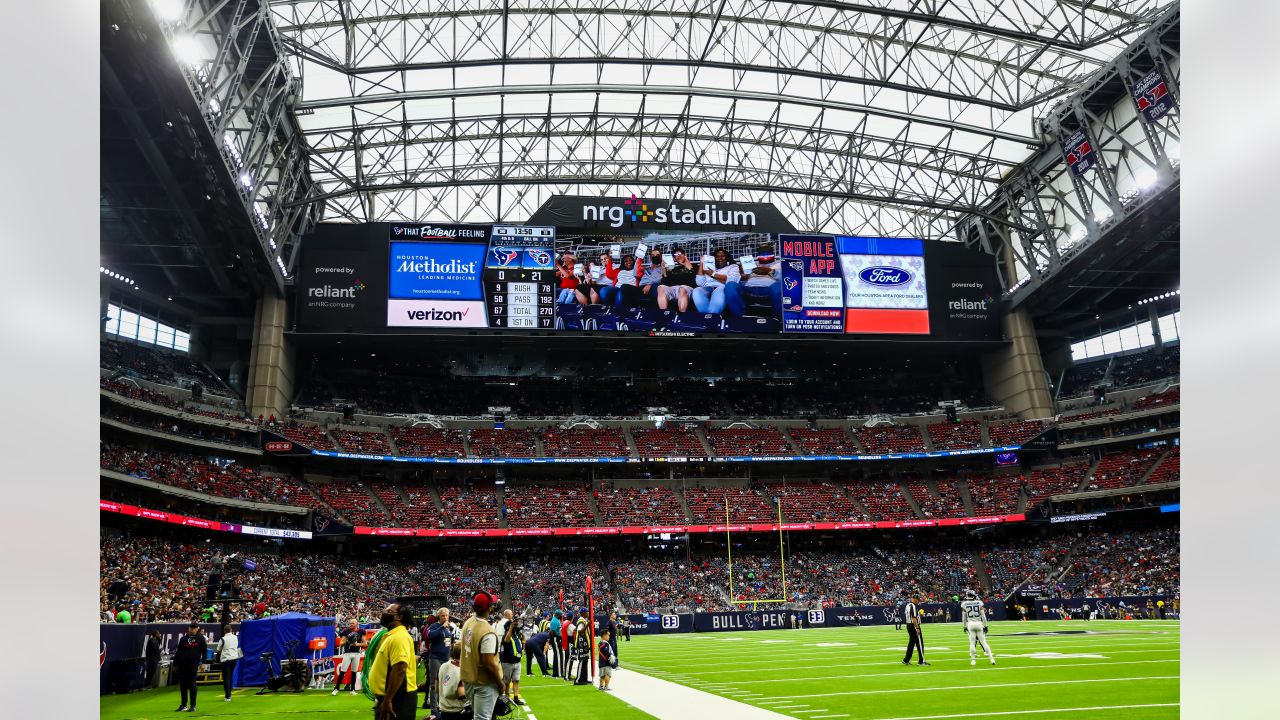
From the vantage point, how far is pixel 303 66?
42.4 m

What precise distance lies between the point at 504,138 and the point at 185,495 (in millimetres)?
25082

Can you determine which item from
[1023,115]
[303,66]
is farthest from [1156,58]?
[303,66]

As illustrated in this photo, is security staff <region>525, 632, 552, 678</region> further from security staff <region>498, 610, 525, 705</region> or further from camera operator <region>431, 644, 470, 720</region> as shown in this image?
camera operator <region>431, 644, 470, 720</region>

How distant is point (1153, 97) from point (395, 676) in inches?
1683

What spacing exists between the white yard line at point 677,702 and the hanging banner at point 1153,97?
3549 cm

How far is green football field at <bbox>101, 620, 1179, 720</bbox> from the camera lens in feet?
40.7

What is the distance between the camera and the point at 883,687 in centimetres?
1539

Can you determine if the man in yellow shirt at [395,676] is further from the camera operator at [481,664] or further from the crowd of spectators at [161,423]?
the crowd of spectators at [161,423]

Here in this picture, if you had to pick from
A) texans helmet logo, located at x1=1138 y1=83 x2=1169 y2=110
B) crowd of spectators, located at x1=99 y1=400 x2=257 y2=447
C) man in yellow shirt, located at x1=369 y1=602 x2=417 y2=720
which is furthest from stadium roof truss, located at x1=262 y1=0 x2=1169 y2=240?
man in yellow shirt, located at x1=369 y1=602 x2=417 y2=720

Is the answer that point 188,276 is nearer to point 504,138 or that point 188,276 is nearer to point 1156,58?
point 504,138

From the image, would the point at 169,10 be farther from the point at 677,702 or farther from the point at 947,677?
the point at 947,677

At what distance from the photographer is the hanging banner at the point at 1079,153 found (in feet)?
150
